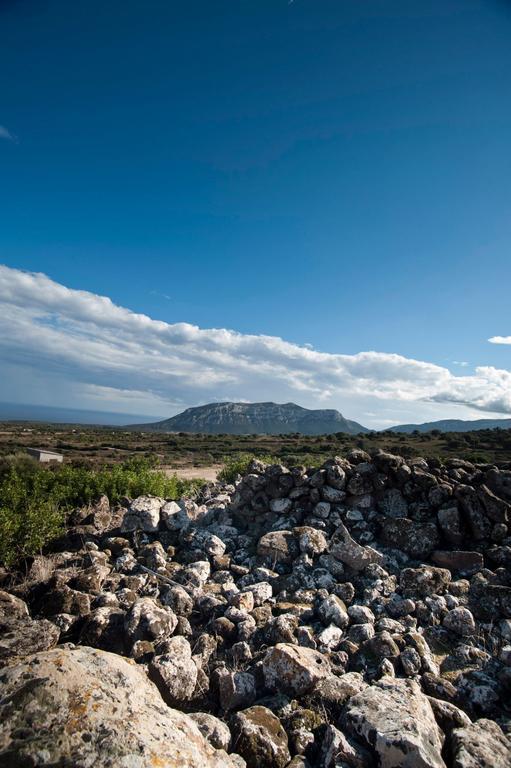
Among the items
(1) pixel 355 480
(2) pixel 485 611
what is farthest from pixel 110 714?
(1) pixel 355 480

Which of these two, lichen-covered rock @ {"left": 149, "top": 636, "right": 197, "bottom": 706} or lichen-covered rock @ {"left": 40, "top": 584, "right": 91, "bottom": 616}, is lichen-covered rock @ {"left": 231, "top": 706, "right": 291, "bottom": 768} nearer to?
lichen-covered rock @ {"left": 149, "top": 636, "right": 197, "bottom": 706}

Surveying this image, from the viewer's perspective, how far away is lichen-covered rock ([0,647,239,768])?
274 cm

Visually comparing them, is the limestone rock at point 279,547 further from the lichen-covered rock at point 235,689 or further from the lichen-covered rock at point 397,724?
the lichen-covered rock at point 397,724

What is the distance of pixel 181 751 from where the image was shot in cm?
307

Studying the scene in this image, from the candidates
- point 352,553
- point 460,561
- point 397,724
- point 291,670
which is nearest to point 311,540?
point 352,553

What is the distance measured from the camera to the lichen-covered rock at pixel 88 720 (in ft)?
9.00

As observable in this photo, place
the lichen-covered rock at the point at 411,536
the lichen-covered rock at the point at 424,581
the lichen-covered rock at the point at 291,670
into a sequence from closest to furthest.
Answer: the lichen-covered rock at the point at 291,670 < the lichen-covered rock at the point at 424,581 < the lichen-covered rock at the point at 411,536

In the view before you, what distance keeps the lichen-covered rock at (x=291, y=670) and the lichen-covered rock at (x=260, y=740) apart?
0.61 meters

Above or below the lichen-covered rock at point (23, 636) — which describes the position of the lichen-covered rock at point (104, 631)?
below

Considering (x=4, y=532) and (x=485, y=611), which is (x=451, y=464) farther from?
(x=4, y=532)

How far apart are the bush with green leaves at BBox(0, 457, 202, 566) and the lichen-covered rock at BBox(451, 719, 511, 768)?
7.48 m

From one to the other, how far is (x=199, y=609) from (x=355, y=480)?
5508mm

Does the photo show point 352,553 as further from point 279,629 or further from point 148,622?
point 148,622

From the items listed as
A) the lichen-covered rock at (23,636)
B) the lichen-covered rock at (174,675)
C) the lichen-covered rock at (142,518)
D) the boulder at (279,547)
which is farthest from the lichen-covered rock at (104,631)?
the boulder at (279,547)
